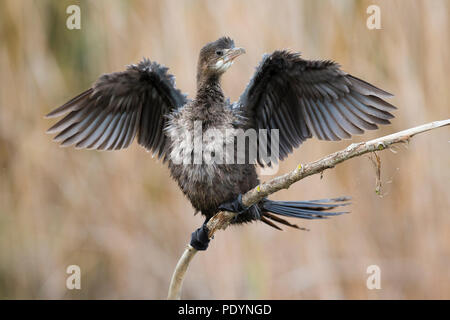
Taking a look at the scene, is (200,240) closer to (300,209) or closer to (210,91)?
(300,209)

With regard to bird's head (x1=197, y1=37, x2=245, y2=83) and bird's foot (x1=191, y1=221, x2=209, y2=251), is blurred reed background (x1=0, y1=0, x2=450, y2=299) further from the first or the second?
bird's foot (x1=191, y1=221, x2=209, y2=251)

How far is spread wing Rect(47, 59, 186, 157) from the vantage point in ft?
11.3

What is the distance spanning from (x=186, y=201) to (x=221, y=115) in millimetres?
2239

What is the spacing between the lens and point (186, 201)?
17.6ft

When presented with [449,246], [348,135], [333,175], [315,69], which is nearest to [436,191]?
[449,246]

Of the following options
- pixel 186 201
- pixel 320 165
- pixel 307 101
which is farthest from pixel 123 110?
pixel 186 201

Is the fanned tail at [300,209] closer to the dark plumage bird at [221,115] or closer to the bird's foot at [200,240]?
the dark plumage bird at [221,115]

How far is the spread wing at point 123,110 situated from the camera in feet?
11.3

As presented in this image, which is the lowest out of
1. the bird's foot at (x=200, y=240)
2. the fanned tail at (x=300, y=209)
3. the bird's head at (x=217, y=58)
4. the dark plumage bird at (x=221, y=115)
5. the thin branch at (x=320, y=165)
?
the bird's foot at (x=200, y=240)

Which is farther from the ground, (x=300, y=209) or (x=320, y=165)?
(x=320, y=165)

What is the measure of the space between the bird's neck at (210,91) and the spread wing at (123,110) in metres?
0.23

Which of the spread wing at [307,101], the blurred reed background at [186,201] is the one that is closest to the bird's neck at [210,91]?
the spread wing at [307,101]

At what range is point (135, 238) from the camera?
5730 mm
